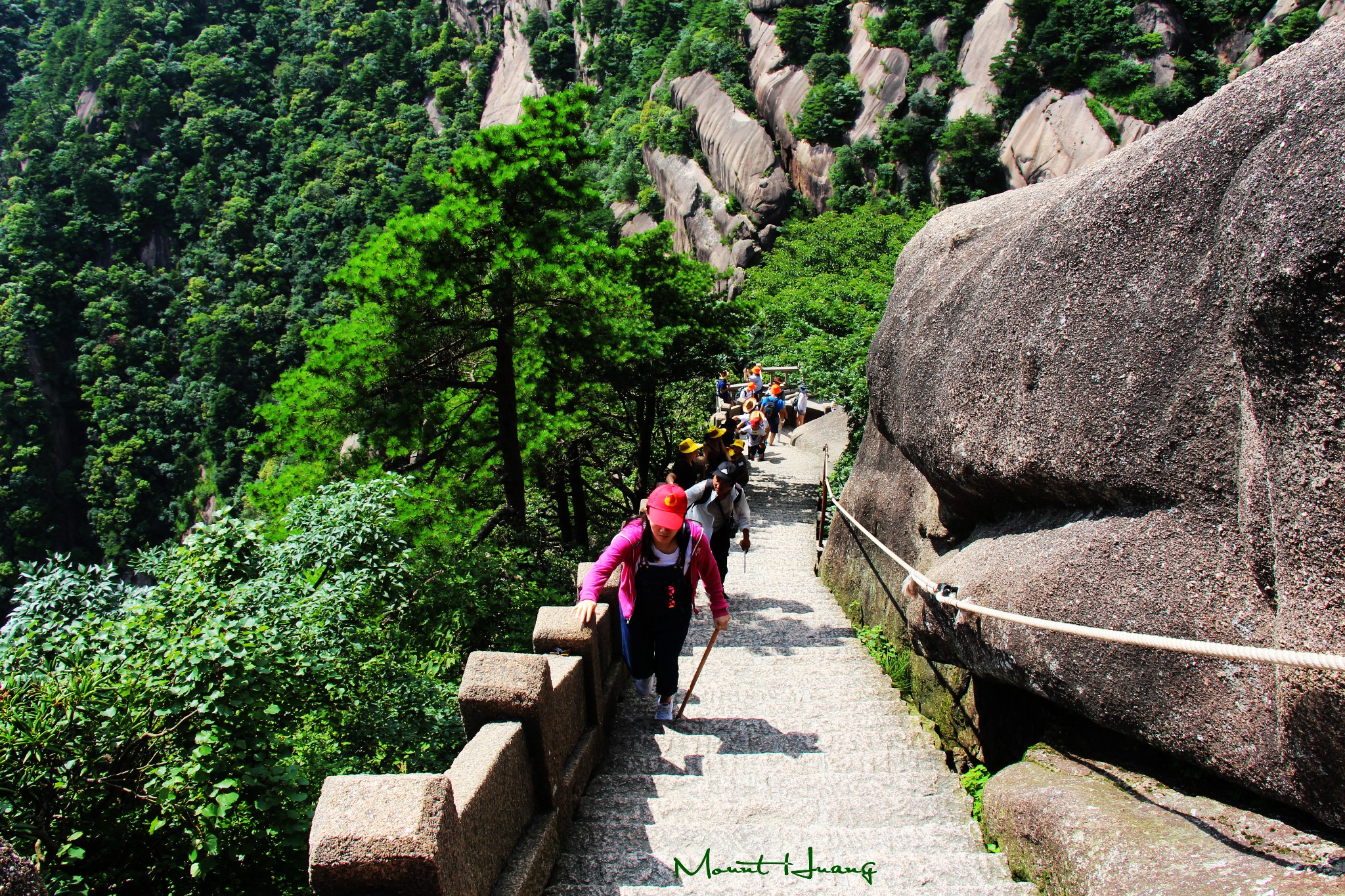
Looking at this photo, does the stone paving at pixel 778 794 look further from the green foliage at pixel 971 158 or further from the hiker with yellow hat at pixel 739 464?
the green foliage at pixel 971 158

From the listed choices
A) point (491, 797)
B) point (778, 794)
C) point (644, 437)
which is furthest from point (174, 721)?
point (644, 437)

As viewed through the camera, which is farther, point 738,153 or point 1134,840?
point 738,153

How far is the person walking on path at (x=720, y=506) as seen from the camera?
6.05 m

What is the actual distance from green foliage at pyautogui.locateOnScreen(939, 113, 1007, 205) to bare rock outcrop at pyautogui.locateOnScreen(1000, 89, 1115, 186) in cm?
64

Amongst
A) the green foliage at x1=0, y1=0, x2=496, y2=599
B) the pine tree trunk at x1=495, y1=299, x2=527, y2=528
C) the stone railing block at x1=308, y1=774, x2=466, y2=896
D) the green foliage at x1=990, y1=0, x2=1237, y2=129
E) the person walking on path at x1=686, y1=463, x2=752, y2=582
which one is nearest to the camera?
the stone railing block at x1=308, y1=774, x2=466, y2=896

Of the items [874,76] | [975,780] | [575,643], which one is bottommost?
[975,780]

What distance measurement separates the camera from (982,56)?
41.3 metres

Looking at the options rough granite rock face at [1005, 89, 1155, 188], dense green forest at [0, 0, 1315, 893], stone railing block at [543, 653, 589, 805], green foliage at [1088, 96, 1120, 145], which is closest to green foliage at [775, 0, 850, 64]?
dense green forest at [0, 0, 1315, 893]

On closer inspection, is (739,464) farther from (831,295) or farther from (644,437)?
(831,295)

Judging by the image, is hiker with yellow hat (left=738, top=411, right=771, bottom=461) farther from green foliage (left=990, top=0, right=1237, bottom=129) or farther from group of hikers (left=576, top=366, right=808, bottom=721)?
green foliage (left=990, top=0, right=1237, bottom=129)

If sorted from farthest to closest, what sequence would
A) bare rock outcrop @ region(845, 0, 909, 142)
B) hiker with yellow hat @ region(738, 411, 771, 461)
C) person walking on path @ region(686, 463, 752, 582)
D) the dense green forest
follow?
1. bare rock outcrop @ region(845, 0, 909, 142)
2. hiker with yellow hat @ region(738, 411, 771, 461)
3. person walking on path @ region(686, 463, 752, 582)
4. the dense green forest

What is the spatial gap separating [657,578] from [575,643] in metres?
0.58

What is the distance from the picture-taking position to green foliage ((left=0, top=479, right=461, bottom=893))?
8.82 ft

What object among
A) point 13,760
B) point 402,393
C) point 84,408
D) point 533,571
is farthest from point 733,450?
point 84,408
